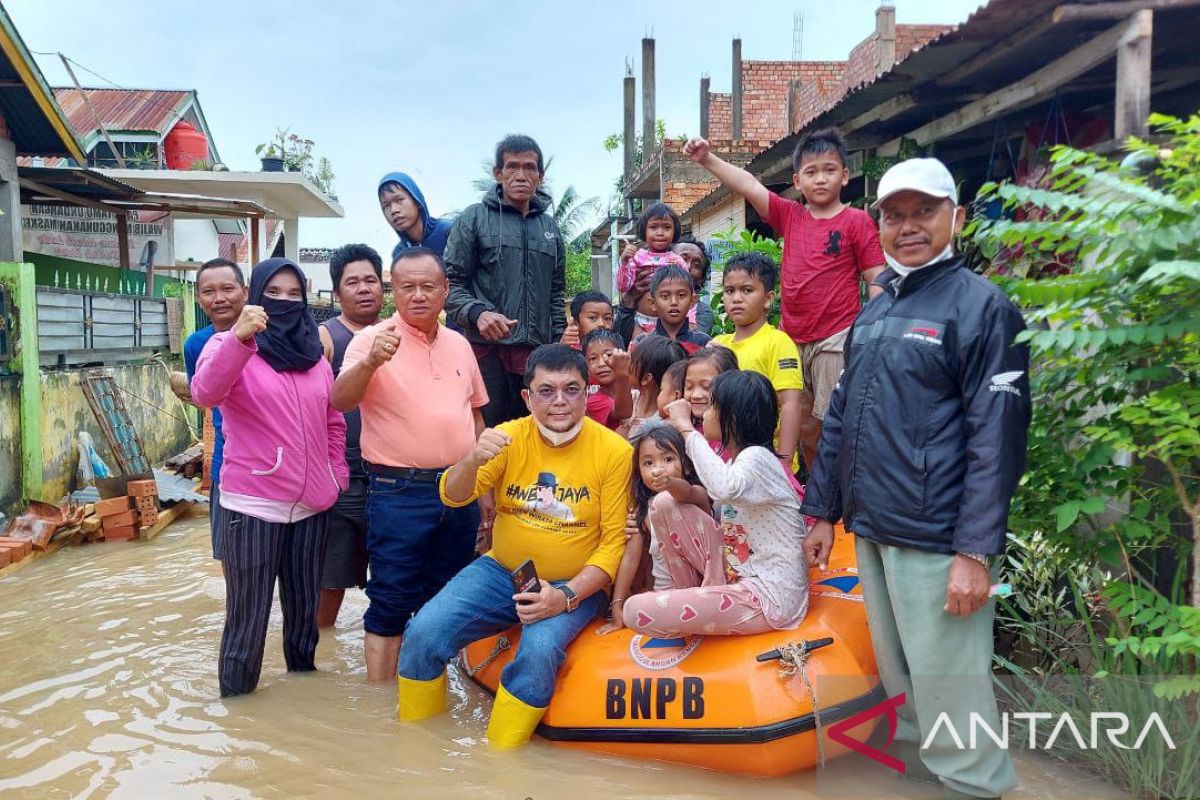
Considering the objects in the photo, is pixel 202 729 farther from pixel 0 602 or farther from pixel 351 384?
pixel 0 602

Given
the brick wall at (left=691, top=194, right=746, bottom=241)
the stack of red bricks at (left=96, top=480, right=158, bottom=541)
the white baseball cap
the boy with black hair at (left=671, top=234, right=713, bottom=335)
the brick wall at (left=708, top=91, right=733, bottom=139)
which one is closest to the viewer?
the white baseball cap

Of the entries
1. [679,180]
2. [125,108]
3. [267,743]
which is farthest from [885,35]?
[125,108]

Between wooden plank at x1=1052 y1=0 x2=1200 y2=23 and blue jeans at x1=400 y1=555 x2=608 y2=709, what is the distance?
350 cm

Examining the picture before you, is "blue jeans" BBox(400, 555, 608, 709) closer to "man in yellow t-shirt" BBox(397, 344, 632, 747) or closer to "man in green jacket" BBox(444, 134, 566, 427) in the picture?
"man in yellow t-shirt" BBox(397, 344, 632, 747)

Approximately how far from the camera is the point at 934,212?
8.94 ft

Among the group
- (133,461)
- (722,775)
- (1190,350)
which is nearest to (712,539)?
(722,775)

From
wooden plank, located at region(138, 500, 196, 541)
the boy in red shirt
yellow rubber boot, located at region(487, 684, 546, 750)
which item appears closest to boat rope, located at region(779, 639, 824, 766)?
yellow rubber boot, located at region(487, 684, 546, 750)

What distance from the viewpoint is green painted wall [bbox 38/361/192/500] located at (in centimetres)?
818

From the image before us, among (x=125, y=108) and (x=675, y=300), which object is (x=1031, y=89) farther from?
(x=125, y=108)

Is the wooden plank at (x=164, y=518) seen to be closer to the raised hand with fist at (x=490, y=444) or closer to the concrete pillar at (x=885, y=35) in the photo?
the raised hand with fist at (x=490, y=444)

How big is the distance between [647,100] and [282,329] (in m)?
19.9

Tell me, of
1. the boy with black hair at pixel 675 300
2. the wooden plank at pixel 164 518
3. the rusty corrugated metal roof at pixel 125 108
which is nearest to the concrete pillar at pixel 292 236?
the rusty corrugated metal roof at pixel 125 108

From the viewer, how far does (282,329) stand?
3846mm

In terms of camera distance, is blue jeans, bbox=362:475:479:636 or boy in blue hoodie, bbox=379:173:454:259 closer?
blue jeans, bbox=362:475:479:636
